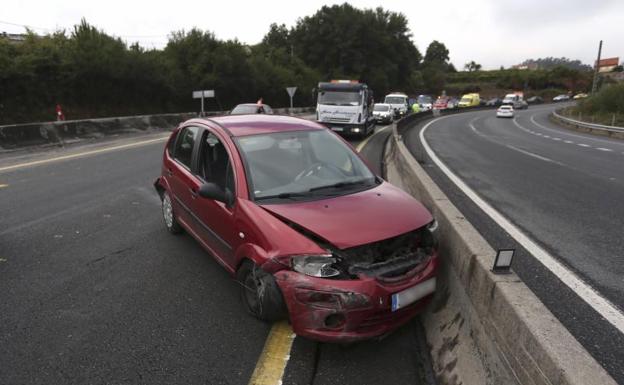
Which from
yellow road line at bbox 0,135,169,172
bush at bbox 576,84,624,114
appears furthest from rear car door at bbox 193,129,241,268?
bush at bbox 576,84,624,114

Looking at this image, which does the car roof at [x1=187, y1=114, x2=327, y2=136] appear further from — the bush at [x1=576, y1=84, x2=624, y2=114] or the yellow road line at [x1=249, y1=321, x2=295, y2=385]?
the bush at [x1=576, y1=84, x2=624, y2=114]

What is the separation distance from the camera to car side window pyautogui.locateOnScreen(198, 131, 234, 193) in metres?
3.94

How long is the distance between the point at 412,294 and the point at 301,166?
Result: 1685 millimetres

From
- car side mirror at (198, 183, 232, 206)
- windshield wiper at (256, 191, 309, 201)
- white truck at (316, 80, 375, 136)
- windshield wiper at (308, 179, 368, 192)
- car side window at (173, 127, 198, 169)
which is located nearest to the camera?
windshield wiper at (256, 191, 309, 201)

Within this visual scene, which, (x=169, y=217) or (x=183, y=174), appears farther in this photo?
(x=169, y=217)

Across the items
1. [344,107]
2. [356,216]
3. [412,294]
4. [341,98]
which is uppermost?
[341,98]

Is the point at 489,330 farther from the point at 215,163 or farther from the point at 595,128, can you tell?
the point at 595,128

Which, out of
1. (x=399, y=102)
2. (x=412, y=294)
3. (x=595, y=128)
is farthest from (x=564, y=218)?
(x=399, y=102)

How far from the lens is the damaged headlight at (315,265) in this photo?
2879 millimetres

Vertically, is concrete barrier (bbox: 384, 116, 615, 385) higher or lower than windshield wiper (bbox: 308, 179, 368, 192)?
lower

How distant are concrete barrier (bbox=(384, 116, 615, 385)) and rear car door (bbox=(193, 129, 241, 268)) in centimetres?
172

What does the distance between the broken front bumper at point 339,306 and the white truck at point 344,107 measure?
1471cm

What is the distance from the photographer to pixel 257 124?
178 inches

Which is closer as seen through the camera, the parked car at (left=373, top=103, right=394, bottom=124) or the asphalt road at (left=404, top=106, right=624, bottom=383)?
the asphalt road at (left=404, top=106, right=624, bottom=383)
